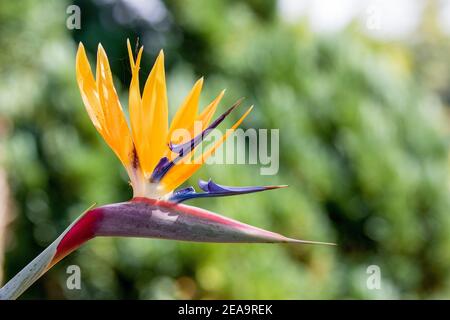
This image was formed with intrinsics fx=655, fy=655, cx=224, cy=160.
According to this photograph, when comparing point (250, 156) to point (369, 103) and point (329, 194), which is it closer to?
point (329, 194)

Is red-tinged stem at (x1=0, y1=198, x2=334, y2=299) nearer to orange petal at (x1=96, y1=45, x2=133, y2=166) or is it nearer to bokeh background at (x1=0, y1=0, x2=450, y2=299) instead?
orange petal at (x1=96, y1=45, x2=133, y2=166)

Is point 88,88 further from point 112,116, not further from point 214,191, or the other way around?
point 214,191

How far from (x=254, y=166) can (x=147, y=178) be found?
1970 mm

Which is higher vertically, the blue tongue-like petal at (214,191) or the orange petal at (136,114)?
the orange petal at (136,114)

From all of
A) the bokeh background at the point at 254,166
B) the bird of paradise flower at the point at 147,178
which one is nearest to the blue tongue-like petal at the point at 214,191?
the bird of paradise flower at the point at 147,178

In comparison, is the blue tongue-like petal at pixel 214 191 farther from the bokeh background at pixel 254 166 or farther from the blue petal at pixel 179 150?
the bokeh background at pixel 254 166

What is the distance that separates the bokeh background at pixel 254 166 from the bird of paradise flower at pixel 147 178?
1.28m

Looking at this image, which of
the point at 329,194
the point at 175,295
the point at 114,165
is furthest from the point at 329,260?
the point at 114,165

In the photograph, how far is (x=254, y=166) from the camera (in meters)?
2.57

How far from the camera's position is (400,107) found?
3.23 m

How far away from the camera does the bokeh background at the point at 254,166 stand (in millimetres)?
2297

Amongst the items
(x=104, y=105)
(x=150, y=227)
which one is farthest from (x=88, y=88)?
(x=150, y=227)

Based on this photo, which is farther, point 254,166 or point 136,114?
point 254,166

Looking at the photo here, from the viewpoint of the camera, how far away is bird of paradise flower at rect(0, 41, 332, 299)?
52cm
